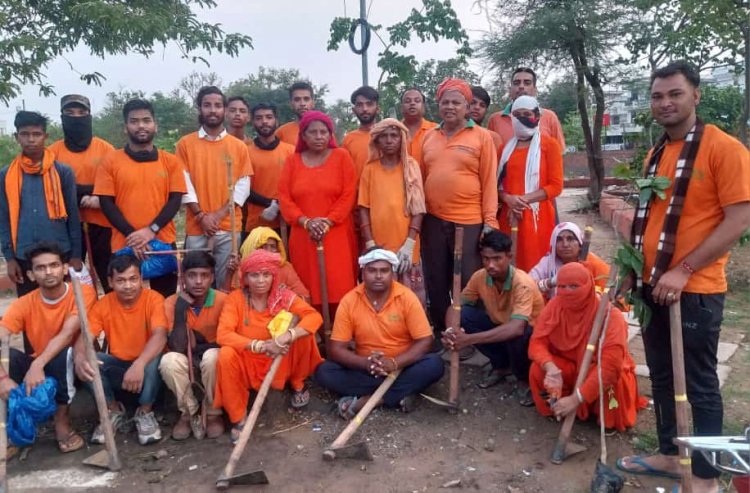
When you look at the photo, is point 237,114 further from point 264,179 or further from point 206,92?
point 264,179

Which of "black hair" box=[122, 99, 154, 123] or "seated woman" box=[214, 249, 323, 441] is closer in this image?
"seated woman" box=[214, 249, 323, 441]

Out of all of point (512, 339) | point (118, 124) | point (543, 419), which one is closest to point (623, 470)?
point (543, 419)

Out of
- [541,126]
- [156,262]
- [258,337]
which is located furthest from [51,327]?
[541,126]

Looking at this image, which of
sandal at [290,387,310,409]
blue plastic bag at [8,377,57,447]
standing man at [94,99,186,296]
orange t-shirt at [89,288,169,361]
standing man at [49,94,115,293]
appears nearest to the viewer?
blue plastic bag at [8,377,57,447]

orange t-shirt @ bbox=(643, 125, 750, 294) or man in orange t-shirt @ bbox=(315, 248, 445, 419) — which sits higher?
orange t-shirt @ bbox=(643, 125, 750, 294)

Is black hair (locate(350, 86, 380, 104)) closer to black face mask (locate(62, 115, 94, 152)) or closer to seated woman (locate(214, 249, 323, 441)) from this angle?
seated woman (locate(214, 249, 323, 441))

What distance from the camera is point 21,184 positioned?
4.61 m

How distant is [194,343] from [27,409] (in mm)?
1062

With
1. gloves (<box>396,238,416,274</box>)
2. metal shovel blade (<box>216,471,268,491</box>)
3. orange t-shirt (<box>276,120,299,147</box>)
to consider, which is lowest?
metal shovel blade (<box>216,471,268,491</box>)

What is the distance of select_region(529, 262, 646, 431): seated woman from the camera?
3.78 metres

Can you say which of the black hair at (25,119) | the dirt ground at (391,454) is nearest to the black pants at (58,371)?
the dirt ground at (391,454)

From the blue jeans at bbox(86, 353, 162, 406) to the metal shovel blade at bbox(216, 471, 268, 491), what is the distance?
96cm

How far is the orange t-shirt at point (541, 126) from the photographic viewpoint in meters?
5.32

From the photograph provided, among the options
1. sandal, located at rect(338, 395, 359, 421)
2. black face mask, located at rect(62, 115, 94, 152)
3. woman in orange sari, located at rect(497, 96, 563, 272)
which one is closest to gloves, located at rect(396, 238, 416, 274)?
woman in orange sari, located at rect(497, 96, 563, 272)
